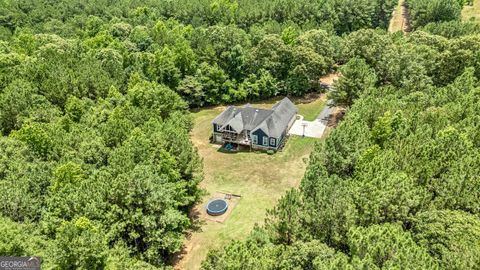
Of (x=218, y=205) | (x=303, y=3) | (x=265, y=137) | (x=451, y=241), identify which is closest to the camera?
(x=451, y=241)

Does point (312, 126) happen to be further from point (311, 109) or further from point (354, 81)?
point (354, 81)

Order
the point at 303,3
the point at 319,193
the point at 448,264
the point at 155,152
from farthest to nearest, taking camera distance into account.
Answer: the point at 303,3
the point at 155,152
the point at 319,193
the point at 448,264

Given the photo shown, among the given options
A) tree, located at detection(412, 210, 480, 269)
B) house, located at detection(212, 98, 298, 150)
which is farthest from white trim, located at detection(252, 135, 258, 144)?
tree, located at detection(412, 210, 480, 269)

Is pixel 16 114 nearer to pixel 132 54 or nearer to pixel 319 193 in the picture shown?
pixel 132 54

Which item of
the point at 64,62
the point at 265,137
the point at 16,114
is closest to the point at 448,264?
the point at 265,137

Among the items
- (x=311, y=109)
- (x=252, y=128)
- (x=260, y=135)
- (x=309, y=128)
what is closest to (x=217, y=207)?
(x=260, y=135)

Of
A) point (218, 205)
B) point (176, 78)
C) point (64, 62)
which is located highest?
point (64, 62)
